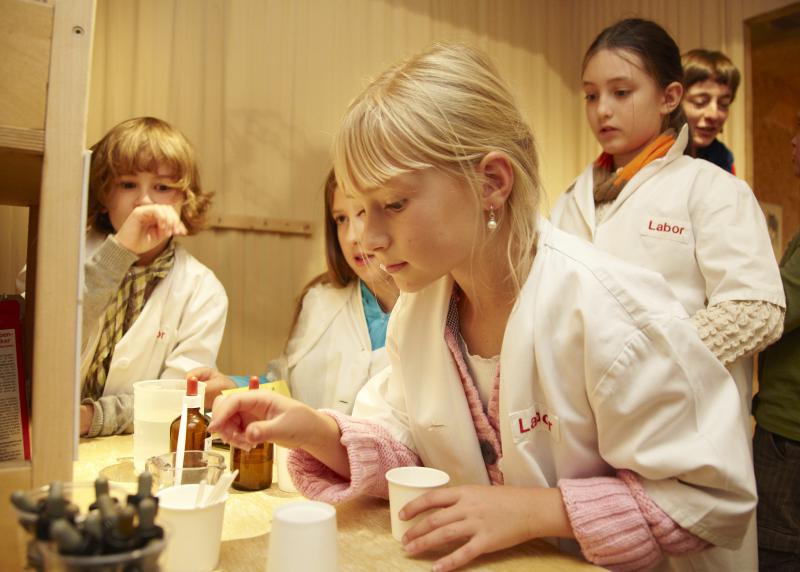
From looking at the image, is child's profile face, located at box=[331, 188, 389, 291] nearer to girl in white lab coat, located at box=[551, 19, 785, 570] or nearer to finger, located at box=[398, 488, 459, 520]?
girl in white lab coat, located at box=[551, 19, 785, 570]

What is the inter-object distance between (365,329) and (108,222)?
0.76 metres

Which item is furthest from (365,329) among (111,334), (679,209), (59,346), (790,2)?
(790,2)

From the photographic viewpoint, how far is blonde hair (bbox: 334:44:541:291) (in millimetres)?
831

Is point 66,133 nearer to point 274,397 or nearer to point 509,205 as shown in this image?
point 274,397

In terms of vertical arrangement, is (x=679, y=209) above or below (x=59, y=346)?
above

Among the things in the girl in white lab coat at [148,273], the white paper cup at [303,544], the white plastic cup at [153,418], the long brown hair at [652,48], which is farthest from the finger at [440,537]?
the long brown hair at [652,48]

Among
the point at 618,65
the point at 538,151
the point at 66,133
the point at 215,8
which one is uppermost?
the point at 215,8

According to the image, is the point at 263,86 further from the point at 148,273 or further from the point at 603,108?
the point at 603,108

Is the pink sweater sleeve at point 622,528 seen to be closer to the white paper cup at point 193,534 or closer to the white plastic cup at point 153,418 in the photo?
the white paper cup at point 193,534

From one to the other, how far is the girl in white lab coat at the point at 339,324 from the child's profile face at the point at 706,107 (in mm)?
1115

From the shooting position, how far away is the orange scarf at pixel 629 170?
1.57 m

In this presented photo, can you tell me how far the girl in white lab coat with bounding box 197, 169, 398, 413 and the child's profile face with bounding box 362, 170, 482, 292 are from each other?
81 cm

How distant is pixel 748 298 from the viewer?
133 cm

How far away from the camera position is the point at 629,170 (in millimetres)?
1588
